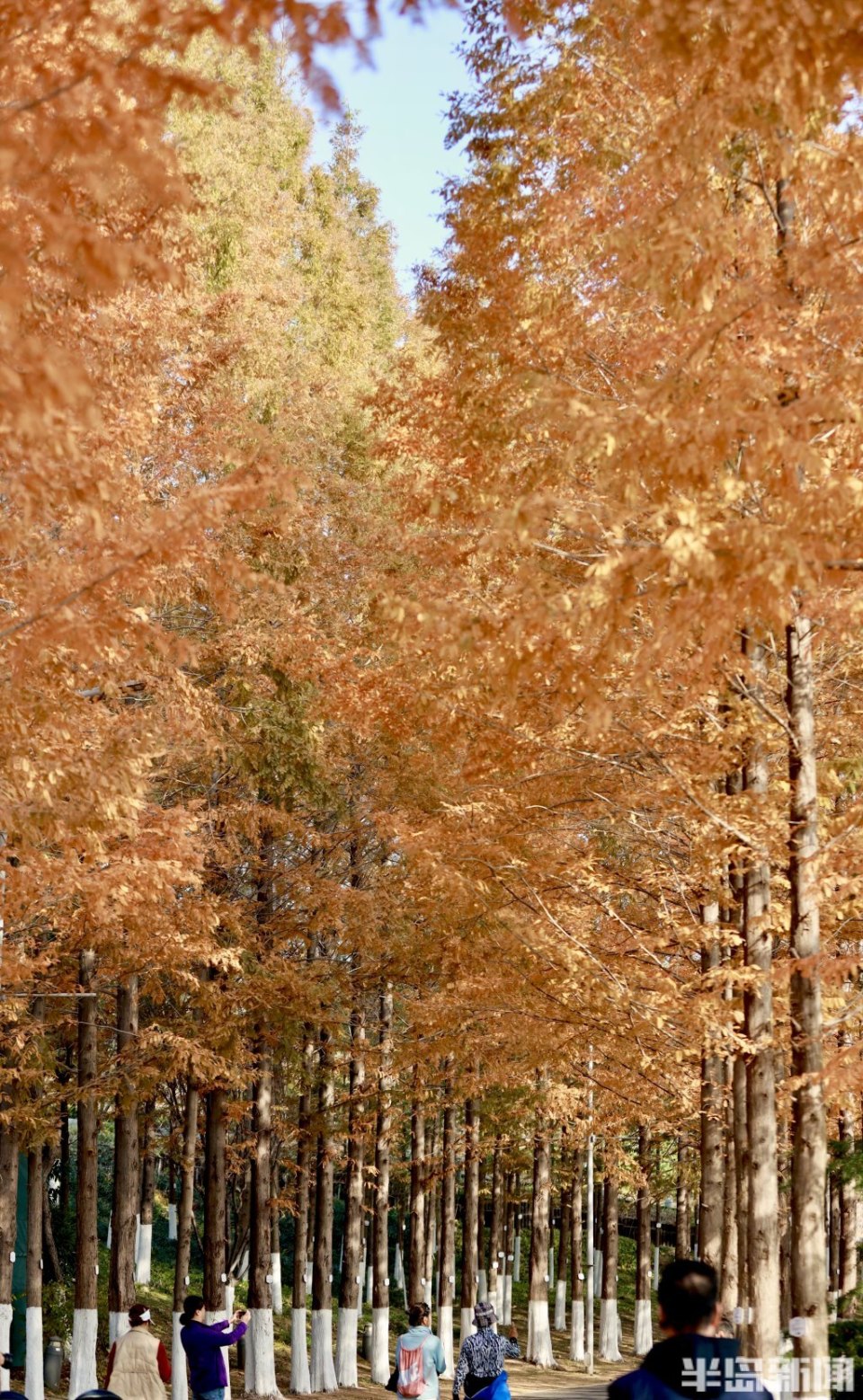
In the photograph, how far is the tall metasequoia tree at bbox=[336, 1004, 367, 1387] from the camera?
23.7m

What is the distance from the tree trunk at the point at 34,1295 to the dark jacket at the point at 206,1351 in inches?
188

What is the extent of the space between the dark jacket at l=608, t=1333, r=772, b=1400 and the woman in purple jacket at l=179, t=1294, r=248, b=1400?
8.31 metres

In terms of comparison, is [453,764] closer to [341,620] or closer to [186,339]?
[341,620]

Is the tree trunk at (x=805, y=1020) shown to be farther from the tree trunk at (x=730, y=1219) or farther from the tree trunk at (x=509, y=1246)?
the tree trunk at (x=509, y=1246)

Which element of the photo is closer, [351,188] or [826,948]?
[826,948]

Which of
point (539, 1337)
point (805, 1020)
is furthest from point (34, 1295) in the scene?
point (805, 1020)

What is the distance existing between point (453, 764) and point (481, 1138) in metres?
18.8

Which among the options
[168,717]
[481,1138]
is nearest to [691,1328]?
[168,717]

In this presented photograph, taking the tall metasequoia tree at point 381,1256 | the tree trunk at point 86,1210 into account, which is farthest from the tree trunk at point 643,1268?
the tree trunk at point 86,1210

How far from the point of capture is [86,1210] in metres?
18.7

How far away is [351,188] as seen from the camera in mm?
27875

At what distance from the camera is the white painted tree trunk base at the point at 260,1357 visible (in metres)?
20.2

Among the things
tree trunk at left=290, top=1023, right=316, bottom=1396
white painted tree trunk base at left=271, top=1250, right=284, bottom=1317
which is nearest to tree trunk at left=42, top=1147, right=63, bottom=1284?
tree trunk at left=290, top=1023, right=316, bottom=1396

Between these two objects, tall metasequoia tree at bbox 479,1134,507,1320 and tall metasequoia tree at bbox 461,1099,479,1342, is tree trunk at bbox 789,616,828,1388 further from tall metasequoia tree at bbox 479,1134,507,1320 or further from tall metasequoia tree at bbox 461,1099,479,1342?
tall metasequoia tree at bbox 479,1134,507,1320
